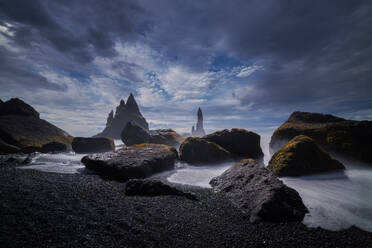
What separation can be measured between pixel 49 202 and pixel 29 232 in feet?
3.85

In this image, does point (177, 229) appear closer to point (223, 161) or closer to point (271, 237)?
point (271, 237)

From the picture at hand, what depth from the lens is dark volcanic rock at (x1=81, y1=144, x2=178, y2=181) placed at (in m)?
7.62

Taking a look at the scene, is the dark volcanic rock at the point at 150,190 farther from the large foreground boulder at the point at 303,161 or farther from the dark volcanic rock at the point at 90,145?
the dark volcanic rock at the point at 90,145

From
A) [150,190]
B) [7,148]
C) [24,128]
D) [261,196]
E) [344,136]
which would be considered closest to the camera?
[261,196]

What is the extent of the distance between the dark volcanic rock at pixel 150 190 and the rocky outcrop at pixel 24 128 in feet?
79.8

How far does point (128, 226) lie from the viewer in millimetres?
3465

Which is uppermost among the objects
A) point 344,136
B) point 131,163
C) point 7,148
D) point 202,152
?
point 344,136

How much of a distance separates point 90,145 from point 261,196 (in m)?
23.0

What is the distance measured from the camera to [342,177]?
6.89 metres

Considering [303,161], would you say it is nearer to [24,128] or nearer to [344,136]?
[344,136]

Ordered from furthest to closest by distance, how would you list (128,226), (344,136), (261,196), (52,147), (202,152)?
(52,147) → (202,152) → (344,136) → (261,196) → (128,226)

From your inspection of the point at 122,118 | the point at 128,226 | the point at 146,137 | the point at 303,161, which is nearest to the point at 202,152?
the point at 303,161

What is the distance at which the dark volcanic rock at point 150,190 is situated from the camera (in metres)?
5.45

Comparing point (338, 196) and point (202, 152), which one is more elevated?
point (202, 152)
